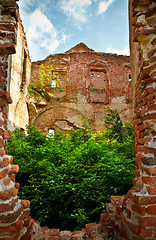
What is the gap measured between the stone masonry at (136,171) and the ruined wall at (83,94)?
7731 mm

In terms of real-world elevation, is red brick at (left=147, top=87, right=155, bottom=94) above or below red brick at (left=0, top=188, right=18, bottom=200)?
above

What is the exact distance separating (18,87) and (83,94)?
4283 millimetres

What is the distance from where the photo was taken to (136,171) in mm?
1911

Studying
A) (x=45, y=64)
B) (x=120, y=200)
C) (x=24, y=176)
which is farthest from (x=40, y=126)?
(x=120, y=200)

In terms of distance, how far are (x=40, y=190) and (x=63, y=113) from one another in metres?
7.19

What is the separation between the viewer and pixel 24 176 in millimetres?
3881

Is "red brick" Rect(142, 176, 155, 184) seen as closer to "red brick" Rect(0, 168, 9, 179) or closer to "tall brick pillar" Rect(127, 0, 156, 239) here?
"tall brick pillar" Rect(127, 0, 156, 239)

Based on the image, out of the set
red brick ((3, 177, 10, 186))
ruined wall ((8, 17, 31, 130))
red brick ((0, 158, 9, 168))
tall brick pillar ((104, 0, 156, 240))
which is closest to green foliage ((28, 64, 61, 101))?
ruined wall ((8, 17, 31, 130))

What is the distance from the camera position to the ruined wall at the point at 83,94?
10.1 metres

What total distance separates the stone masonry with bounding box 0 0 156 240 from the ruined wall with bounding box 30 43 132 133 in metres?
7.73

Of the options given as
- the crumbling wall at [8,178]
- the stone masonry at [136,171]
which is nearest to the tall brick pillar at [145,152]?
the stone masonry at [136,171]

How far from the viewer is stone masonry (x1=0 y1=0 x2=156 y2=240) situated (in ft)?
5.32

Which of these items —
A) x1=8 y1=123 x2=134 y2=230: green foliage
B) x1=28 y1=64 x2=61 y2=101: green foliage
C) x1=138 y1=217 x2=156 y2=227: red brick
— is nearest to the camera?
x1=138 y1=217 x2=156 y2=227: red brick

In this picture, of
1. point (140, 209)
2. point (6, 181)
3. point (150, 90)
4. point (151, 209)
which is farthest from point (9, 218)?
point (150, 90)
